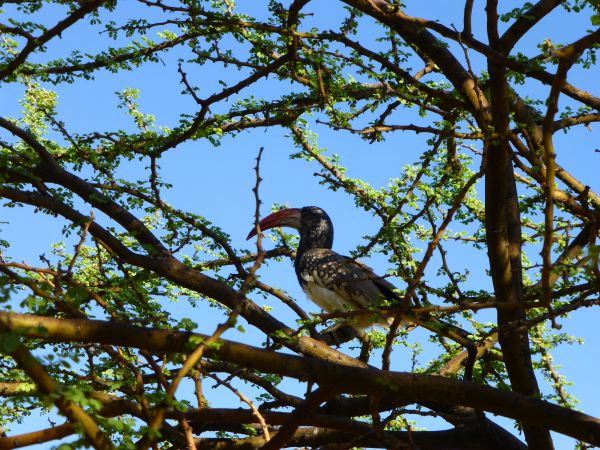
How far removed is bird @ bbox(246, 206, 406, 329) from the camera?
6.90 meters

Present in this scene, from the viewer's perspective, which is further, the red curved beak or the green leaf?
the red curved beak

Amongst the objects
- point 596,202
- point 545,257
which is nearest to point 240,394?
point 545,257

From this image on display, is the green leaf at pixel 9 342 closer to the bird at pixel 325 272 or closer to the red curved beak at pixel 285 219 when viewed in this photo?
the bird at pixel 325 272

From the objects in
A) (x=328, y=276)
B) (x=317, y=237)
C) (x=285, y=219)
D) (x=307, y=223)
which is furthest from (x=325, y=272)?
(x=285, y=219)

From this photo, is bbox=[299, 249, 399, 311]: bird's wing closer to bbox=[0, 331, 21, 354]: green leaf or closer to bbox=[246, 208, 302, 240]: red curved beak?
bbox=[246, 208, 302, 240]: red curved beak

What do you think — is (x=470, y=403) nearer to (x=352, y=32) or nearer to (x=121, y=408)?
(x=121, y=408)

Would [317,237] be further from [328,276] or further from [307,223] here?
[328,276]

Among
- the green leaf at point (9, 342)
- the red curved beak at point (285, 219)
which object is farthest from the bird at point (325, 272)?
the green leaf at point (9, 342)

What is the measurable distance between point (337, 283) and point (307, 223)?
5.25 ft

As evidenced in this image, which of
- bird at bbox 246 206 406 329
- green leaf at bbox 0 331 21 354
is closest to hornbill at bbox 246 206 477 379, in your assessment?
bird at bbox 246 206 406 329

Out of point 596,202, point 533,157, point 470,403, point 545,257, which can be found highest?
point 596,202

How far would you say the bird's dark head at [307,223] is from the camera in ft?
27.2

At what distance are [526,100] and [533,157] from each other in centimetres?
195

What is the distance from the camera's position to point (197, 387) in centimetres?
337
